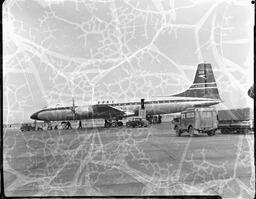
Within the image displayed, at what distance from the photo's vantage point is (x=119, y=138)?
341 cm

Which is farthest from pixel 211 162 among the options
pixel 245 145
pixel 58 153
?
pixel 58 153

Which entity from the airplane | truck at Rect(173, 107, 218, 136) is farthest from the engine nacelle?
truck at Rect(173, 107, 218, 136)

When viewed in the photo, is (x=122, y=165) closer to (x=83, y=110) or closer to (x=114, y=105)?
(x=83, y=110)

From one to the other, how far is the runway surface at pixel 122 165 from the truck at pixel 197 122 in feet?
1.73

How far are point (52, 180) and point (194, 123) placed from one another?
98.0 inches

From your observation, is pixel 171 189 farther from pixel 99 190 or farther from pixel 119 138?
pixel 119 138

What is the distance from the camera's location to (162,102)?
459cm

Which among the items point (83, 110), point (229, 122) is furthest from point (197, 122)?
point (83, 110)

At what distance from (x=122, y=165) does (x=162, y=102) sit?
2.02 m

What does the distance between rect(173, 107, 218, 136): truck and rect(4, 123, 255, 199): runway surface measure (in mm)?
526

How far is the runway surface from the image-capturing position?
7.62 ft

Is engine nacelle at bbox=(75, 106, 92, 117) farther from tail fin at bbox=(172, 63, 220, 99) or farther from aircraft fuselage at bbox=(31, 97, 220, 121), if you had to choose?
tail fin at bbox=(172, 63, 220, 99)

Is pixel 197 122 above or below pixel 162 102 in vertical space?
below

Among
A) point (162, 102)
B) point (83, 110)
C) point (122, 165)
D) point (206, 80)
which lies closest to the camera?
point (122, 165)
